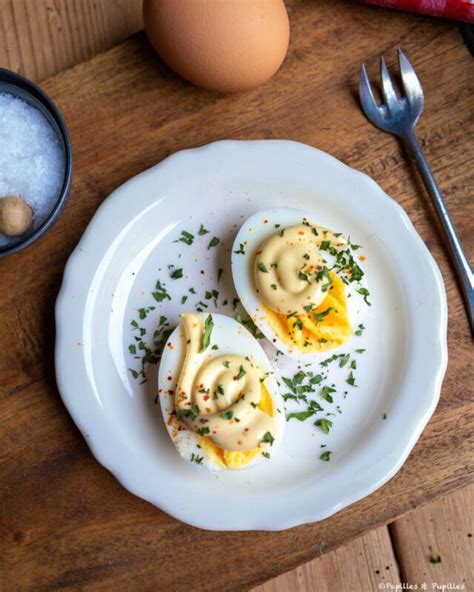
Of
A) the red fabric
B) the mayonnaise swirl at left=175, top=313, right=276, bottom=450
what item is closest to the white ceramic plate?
the mayonnaise swirl at left=175, top=313, right=276, bottom=450

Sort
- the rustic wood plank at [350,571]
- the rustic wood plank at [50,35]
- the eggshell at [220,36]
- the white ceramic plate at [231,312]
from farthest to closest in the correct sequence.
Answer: the rustic wood plank at [350,571] < the rustic wood plank at [50,35] < the white ceramic plate at [231,312] < the eggshell at [220,36]

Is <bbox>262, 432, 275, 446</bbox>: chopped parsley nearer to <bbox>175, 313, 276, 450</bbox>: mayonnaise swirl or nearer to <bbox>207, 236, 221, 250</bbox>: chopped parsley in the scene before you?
<bbox>175, 313, 276, 450</bbox>: mayonnaise swirl

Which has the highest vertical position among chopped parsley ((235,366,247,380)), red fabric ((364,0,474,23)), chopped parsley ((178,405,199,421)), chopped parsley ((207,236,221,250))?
red fabric ((364,0,474,23))

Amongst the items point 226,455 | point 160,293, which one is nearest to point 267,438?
point 226,455

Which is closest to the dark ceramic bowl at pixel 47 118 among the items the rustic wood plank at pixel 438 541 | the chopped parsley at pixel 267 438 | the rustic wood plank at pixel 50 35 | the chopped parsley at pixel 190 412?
the rustic wood plank at pixel 50 35

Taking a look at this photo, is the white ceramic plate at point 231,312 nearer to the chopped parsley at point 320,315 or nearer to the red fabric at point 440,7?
the chopped parsley at point 320,315

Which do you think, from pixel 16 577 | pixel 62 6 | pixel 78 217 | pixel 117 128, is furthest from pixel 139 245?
pixel 16 577

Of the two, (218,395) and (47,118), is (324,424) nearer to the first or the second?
A: (218,395)
